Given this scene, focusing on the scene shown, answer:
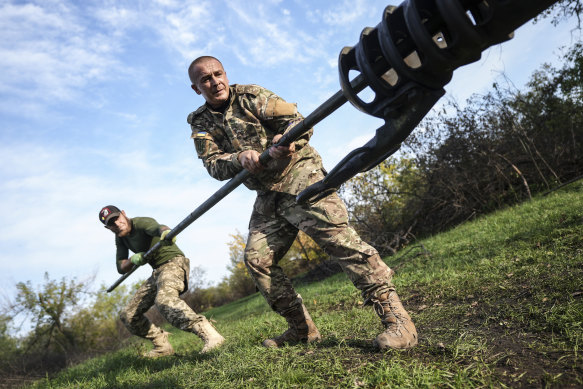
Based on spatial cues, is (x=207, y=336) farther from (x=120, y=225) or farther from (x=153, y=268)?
(x=120, y=225)

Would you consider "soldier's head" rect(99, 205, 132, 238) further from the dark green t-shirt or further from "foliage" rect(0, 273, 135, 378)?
"foliage" rect(0, 273, 135, 378)

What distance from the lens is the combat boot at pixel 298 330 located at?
347cm

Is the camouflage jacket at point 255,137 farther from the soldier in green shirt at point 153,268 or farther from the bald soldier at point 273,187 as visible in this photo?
the soldier in green shirt at point 153,268

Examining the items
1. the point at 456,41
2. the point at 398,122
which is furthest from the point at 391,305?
the point at 456,41

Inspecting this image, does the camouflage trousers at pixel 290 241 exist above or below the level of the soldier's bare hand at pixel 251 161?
below

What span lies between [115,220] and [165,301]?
1.73 meters

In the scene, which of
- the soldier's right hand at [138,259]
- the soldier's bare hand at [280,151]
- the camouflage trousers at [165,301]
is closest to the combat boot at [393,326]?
the soldier's bare hand at [280,151]

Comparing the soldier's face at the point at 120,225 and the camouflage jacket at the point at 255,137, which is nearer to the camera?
the camouflage jacket at the point at 255,137

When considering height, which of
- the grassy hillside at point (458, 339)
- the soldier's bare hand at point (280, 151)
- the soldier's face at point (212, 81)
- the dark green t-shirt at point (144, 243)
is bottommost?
the grassy hillside at point (458, 339)

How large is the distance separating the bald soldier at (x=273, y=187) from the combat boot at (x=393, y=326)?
0.02 m

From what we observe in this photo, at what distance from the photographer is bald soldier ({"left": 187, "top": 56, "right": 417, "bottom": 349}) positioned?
2971 mm

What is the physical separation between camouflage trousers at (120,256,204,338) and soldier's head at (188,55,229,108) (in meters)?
3.05

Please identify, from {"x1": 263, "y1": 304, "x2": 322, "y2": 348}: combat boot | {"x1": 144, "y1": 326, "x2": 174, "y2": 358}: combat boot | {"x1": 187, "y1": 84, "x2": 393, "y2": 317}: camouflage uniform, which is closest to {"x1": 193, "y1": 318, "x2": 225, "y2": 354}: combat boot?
{"x1": 144, "y1": 326, "x2": 174, "y2": 358}: combat boot

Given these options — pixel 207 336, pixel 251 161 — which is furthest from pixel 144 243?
pixel 251 161
